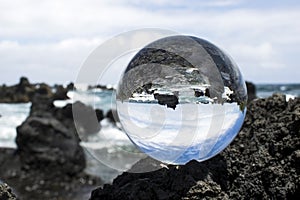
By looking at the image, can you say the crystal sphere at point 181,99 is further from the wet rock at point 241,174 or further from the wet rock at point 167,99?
the wet rock at point 241,174

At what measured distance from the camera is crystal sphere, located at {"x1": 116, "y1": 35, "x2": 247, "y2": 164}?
3.07 meters

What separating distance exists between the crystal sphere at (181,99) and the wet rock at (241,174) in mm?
171

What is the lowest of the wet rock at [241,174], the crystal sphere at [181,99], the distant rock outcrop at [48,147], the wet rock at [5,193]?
the distant rock outcrop at [48,147]

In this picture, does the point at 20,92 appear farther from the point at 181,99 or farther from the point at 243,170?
the point at 181,99

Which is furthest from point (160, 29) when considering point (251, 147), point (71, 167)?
point (71, 167)

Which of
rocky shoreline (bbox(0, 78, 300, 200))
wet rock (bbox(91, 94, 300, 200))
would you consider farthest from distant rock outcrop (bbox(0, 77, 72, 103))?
wet rock (bbox(91, 94, 300, 200))

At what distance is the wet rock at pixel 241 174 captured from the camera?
9.80 feet

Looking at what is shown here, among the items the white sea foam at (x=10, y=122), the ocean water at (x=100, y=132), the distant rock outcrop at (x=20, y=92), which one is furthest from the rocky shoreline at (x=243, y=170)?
the distant rock outcrop at (x=20, y=92)

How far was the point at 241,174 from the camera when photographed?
3.29 m

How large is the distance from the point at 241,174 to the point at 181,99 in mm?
679

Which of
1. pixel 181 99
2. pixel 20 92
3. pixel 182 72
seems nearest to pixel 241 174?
pixel 181 99

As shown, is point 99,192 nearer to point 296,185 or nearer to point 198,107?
point 198,107

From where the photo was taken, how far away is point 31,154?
1238 cm

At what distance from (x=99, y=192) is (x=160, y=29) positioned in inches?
46.2
